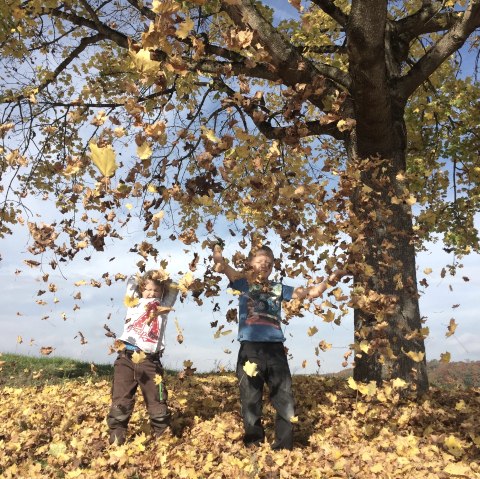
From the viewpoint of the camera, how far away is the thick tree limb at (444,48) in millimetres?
5699

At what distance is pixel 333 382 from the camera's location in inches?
265

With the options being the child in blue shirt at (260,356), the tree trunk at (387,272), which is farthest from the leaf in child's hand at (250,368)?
the tree trunk at (387,272)

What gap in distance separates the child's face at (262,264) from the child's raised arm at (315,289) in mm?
339

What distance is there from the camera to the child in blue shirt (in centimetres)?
432

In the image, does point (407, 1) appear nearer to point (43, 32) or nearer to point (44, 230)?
point (43, 32)

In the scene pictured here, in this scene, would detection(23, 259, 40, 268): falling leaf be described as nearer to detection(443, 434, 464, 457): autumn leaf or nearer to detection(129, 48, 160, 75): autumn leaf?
detection(129, 48, 160, 75): autumn leaf

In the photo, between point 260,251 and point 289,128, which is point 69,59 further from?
point 260,251

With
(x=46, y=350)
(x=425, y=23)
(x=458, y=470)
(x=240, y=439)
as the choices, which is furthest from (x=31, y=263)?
(x=425, y=23)

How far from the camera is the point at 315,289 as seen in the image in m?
4.62

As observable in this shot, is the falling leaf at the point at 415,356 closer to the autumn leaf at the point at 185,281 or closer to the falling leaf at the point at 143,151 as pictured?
the autumn leaf at the point at 185,281

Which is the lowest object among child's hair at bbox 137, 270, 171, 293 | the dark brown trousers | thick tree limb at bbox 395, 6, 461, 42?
the dark brown trousers

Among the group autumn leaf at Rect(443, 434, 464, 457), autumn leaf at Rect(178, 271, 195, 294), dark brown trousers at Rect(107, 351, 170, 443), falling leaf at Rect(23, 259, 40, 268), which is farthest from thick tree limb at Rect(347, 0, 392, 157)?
falling leaf at Rect(23, 259, 40, 268)

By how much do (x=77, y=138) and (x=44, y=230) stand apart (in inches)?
214

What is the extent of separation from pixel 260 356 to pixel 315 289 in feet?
2.72
